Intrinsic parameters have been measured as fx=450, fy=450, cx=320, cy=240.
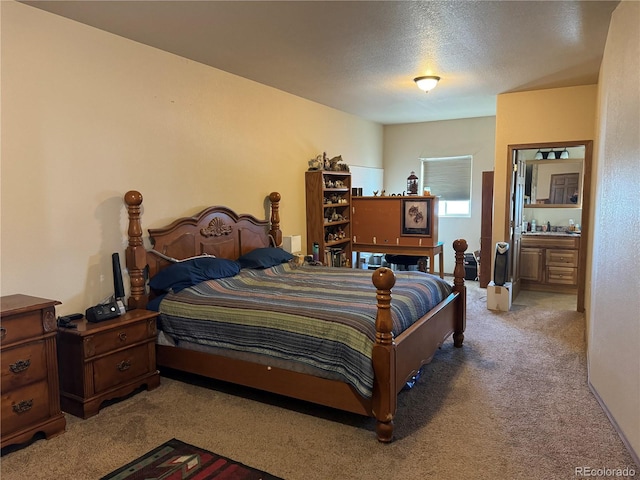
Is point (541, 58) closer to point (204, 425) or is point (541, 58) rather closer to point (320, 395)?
point (320, 395)

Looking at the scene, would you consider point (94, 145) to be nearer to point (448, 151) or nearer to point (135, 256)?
point (135, 256)

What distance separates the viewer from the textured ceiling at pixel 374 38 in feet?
9.37

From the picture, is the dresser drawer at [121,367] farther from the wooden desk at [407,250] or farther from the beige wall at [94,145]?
the wooden desk at [407,250]

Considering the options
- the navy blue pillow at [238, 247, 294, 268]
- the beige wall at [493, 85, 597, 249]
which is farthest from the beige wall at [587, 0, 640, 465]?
the navy blue pillow at [238, 247, 294, 268]

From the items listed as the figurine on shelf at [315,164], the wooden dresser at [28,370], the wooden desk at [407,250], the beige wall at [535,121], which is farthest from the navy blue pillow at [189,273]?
the beige wall at [535,121]

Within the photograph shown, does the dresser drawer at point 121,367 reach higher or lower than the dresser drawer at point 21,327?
lower

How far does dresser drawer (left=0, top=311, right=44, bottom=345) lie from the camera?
2.38 meters

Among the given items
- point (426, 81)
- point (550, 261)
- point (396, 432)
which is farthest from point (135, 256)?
point (550, 261)

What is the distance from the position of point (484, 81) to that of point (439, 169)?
2.87 m

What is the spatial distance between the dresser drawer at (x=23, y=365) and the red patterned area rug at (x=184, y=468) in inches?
29.0

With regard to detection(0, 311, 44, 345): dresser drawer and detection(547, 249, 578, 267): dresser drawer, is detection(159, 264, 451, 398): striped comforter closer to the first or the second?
detection(0, 311, 44, 345): dresser drawer

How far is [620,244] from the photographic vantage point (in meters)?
2.59

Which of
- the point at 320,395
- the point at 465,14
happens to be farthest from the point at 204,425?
the point at 465,14

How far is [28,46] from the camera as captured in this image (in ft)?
9.27
